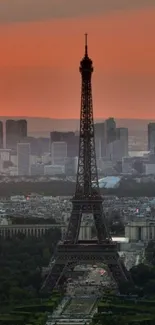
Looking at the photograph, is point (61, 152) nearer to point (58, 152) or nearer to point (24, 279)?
point (58, 152)

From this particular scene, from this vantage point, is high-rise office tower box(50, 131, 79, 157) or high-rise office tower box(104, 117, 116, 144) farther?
high-rise office tower box(50, 131, 79, 157)

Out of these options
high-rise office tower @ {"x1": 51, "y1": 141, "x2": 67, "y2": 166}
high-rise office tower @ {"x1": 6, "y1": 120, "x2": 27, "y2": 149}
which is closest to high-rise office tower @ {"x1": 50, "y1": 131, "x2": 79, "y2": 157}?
high-rise office tower @ {"x1": 51, "y1": 141, "x2": 67, "y2": 166}

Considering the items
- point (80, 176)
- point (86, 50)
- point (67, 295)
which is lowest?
point (67, 295)

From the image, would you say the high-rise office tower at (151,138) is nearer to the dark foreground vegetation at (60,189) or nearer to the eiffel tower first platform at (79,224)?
the dark foreground vegetation at (60,189)

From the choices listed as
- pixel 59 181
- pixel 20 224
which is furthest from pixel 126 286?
pixel 59 181

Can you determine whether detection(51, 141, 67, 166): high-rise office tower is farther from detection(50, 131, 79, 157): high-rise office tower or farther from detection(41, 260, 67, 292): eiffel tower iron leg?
detection(41, 260, 67, 292): eiffel tower iron leg

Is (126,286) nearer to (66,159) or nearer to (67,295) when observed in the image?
(67,295)
